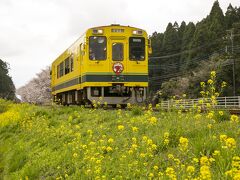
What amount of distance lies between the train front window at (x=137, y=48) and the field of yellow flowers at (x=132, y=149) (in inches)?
213

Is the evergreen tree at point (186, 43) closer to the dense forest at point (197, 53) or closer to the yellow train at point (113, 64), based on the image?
the dense forest at point (197, 53)

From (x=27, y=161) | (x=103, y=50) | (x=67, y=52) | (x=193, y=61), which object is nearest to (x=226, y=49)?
(x=193, y=61)

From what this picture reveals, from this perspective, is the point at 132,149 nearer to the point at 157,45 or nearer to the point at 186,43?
the point at 186,43

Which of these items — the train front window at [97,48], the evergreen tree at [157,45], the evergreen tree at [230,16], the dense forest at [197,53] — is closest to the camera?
the train front window at [97,48]

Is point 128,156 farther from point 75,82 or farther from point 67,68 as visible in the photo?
point 67,68

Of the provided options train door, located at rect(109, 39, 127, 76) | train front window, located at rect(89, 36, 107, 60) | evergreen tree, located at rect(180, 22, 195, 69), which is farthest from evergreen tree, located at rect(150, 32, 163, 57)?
train front window, located at rect(89, 36, 107, 60)

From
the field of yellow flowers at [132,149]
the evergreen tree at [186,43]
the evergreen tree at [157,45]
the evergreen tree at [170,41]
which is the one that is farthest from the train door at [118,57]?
the evergreen tree at [157,45]

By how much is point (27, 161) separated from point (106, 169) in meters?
3.47

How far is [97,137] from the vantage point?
7777 mm

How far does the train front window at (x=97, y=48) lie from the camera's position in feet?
53.3

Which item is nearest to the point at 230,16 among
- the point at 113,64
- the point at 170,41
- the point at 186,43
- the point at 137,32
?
the point at 186,43

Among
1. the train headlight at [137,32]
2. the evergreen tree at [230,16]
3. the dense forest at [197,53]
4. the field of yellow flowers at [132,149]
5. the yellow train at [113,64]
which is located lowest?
the field of yellow flowers at [132,149]

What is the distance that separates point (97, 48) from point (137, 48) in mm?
1638

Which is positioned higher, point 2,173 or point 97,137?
point 97,137
